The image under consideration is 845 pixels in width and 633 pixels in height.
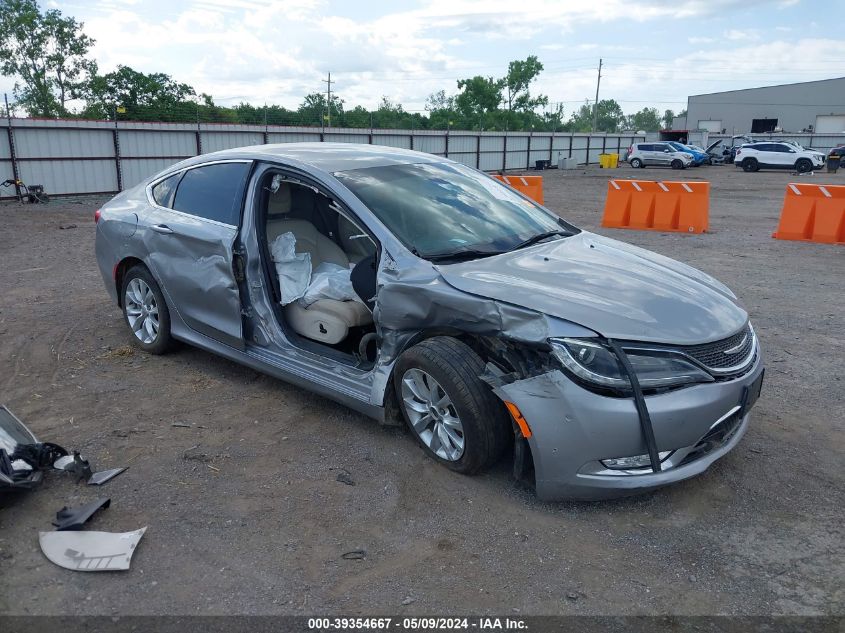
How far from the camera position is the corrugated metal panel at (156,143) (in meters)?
21.4

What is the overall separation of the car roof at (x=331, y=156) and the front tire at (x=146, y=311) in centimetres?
104

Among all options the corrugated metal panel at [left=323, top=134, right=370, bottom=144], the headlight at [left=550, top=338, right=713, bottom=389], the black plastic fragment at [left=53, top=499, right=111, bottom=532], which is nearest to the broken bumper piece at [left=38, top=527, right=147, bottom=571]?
the black plastic fragment at [left=53, top=499, right=111, bottom=532]

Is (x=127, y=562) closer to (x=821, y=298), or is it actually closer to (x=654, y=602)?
(x=654, y=602)

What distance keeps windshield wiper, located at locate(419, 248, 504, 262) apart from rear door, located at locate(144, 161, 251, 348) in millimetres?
1520

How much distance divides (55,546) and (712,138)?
2403 inches

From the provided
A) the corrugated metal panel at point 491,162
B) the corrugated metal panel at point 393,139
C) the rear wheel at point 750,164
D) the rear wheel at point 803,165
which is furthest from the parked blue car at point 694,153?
the corrugated metal panel at point 393,139

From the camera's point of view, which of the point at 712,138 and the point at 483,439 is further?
the point at 712,138

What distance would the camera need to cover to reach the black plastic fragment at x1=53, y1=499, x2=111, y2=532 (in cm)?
321

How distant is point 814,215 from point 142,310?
10.8 metres

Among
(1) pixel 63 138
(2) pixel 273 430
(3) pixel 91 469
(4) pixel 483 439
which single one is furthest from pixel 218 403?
(1) pixel 63 138

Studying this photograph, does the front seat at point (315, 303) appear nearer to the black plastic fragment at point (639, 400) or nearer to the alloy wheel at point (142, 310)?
the alloy wheel at point (142, 310)

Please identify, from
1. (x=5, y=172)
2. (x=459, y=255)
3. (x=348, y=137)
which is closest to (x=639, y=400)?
(x=459, y=255)

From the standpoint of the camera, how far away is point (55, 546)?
3.11 meters

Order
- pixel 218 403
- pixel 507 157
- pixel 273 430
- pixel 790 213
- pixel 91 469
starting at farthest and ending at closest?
1. pixel 507 157
2. pixel 790 213
3. pixel 218 403
4. pixel 273 430
5. pixel 91 469
